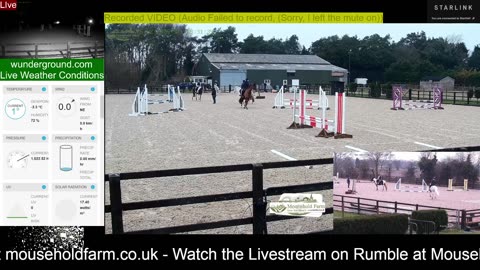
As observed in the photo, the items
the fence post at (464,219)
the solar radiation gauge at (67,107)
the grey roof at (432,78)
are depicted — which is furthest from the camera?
the grey roof at (432,78)

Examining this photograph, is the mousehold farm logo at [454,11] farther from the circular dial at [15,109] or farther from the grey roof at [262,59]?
the circular dial at [15,109]

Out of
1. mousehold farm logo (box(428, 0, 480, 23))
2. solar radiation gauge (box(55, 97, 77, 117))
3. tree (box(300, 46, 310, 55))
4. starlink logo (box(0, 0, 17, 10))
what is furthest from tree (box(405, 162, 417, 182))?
starlink logo (box(0, 0, 17, 10))

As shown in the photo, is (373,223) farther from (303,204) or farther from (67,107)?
(67,107)

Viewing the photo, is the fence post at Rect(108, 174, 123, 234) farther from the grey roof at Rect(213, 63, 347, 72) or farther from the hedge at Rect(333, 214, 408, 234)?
the hedge at Rect(333, 214, 408, 234)

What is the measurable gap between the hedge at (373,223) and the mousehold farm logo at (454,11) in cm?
105

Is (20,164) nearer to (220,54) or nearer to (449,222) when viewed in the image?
(220,54)

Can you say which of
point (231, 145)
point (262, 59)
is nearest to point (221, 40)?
point (262, 59)

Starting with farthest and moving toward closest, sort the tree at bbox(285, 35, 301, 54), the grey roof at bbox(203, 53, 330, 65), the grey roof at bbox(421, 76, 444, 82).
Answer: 1. the grey roof at bbox(421, 76, 444, 82)
2. the grey roof at bbox(203, 53, 330, 65)
3. the tree at bbox(285, 35, 301, 54)

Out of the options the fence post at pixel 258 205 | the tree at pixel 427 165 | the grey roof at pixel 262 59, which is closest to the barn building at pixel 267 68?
the grey roof at pixel 262 59

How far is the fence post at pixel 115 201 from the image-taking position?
119 inches

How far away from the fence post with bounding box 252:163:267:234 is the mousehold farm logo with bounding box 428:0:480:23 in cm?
154

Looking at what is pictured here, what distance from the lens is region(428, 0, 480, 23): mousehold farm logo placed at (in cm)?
236

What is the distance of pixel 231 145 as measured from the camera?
8.35 m

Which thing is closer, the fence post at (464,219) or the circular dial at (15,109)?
the circular dial at (15,109)
